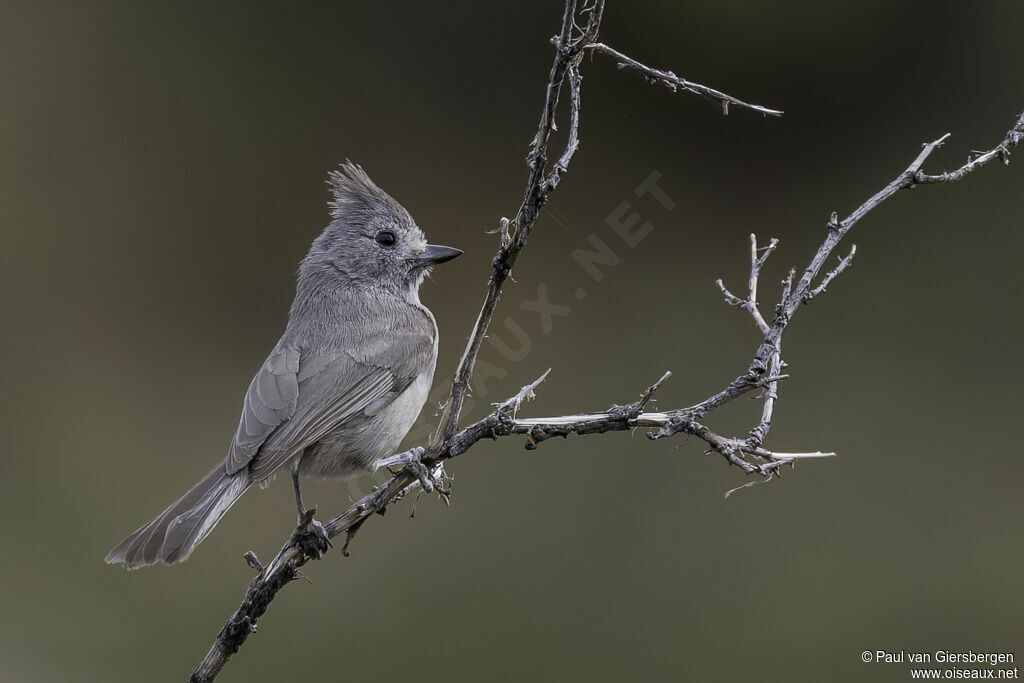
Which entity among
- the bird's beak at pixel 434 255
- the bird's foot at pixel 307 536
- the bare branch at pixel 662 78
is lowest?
the bird's foot at pixel 307 536

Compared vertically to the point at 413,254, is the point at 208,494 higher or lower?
lower

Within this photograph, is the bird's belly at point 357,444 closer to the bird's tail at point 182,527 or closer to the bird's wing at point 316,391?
the bird's wing at point 316,391

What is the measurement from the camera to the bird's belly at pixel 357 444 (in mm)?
3001

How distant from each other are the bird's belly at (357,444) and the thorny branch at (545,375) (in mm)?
989

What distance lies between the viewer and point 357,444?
302cm

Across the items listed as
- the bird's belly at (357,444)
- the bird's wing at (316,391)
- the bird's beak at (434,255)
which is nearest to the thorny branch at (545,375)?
the bird's wing at (316,391)

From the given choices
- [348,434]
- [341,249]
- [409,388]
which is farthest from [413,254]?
[348,434]

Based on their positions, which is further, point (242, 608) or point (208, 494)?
point (208, 494)

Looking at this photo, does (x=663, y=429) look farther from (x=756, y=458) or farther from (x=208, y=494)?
(x=208, y=494)

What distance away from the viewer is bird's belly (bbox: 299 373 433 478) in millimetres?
3001

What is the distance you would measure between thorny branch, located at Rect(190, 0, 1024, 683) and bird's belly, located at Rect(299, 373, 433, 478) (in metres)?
0.99

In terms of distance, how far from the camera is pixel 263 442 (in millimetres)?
2809

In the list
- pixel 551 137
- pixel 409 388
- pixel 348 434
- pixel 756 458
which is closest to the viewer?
pixel 551 137

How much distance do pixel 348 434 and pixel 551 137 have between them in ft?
5.16
